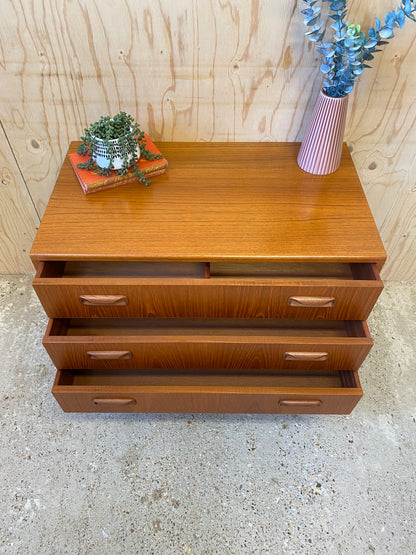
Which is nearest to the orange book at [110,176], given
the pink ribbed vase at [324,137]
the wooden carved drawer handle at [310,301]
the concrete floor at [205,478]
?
the pink ribbed vase at [324,137]

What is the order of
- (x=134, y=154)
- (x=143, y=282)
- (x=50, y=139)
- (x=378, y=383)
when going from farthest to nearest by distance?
1. (x=378, y=383)
2. (x=50, y=139)
3. (x=134, y=154)
4. (x=143, y=282)

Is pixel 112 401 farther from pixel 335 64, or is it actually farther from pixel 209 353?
pixel 335 64

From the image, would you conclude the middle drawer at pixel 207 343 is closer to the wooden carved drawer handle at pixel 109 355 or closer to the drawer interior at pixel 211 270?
the wooden carved drawer handle at pixel 109 355

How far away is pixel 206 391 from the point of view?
42.9 inches

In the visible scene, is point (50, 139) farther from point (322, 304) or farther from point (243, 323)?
point (322, 304)

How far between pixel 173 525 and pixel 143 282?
67cm

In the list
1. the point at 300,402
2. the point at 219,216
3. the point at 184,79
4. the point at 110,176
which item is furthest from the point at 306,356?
the point at 184,79

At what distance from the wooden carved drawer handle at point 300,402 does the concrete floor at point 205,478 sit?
20 centimetres

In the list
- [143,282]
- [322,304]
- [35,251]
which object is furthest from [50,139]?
[322,304]

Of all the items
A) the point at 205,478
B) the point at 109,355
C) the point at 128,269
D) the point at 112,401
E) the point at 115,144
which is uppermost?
the point at 115,144

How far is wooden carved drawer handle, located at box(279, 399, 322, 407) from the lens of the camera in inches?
44.0

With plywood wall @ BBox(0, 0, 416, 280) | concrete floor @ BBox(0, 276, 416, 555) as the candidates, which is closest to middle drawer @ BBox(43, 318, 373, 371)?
concrete floor @ BBox(0, 276, 416, 555)

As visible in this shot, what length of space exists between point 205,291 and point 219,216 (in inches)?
7.6

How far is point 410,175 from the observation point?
51.9 inches
